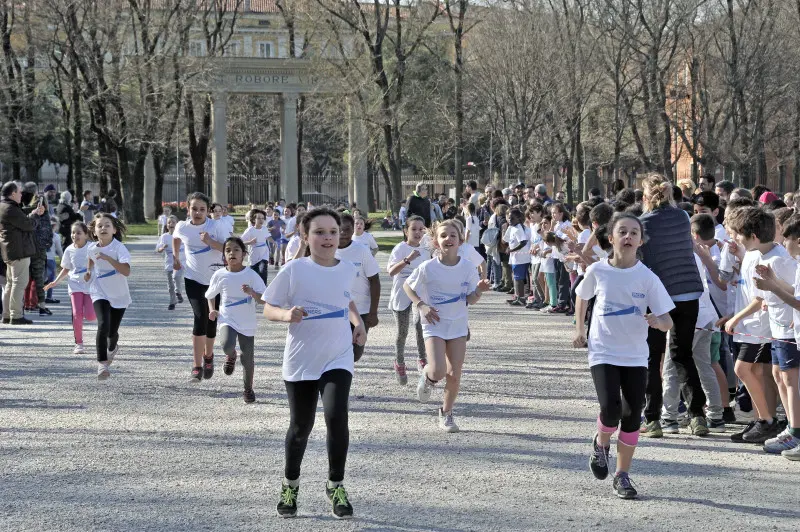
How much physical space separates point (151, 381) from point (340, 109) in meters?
36.1

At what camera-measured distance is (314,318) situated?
6371mm

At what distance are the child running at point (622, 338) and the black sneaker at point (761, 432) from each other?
183cm

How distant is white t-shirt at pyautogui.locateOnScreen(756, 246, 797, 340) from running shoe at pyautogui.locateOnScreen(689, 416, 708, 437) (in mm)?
976

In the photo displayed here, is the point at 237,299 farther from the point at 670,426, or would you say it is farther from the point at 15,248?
the point at 15,248

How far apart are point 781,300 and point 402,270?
4.08 meters

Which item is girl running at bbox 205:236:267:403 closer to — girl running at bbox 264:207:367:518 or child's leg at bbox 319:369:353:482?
girl running at bbox 264:207:367:518

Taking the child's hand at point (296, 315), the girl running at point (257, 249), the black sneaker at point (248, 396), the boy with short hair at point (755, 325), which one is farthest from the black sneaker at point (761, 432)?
the girl running at point (257, 249)

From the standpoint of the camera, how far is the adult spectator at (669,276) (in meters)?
8.41

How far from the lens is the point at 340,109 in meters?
46.5

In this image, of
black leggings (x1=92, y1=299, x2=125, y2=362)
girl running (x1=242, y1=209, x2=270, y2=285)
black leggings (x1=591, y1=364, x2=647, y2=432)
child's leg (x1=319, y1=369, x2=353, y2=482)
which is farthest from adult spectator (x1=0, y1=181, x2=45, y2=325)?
black leggings (x1=591, y1=364, x2=647, y2=432)

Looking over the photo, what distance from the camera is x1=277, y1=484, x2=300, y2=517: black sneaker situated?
20.3 feet

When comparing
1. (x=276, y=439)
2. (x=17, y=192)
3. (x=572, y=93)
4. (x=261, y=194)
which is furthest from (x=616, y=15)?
(x=261, y=194)

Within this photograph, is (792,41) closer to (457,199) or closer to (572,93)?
(572,93)

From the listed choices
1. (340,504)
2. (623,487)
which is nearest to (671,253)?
(623,487)
